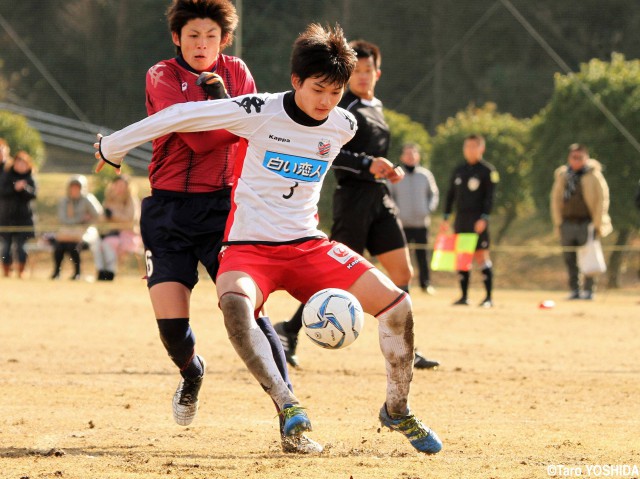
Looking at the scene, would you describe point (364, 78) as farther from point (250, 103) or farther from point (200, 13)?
point (250, 103)

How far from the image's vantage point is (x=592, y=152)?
20719 millimetres

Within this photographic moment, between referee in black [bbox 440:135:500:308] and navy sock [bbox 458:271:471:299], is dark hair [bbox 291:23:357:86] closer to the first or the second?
referee in black [bbox 440:135:500:308]

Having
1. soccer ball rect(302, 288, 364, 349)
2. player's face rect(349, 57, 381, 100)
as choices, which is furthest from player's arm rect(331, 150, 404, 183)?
soccer ball rect(302, 288, 364, 349)

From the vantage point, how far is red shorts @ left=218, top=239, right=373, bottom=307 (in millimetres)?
5230

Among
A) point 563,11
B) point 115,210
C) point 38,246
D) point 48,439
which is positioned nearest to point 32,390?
point 48,439

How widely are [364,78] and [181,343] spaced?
2965 mm

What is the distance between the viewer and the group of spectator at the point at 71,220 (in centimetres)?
1772

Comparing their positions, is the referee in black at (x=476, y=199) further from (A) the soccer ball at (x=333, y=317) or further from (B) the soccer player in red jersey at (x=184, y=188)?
(A) the soccer ball at (x=333, y=317)

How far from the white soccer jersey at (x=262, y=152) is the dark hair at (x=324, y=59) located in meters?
0.21

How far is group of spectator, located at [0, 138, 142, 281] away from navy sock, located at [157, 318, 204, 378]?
12.2 metres

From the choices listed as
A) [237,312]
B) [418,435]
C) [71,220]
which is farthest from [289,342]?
[71,220]

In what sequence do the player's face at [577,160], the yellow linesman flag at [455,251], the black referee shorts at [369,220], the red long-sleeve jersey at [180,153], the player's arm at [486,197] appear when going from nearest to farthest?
the red long-sleeve jersey at [180,153] → the black referee shorts at [369,220] → the player's arm at [486,197] → the yellow linesman flag at [455,251] → the player's face at [577,160]

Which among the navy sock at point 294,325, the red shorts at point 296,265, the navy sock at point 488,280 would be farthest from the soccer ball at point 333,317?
the navy sock at point 488,280

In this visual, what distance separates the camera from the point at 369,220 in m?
8.13
